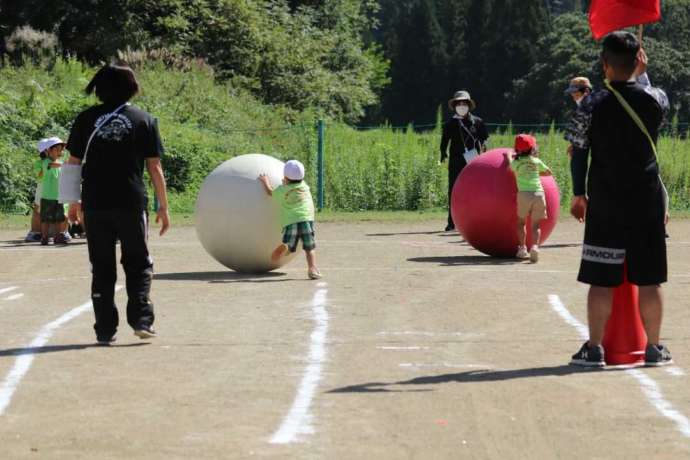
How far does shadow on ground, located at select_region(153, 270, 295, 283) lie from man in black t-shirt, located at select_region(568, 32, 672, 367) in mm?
5933

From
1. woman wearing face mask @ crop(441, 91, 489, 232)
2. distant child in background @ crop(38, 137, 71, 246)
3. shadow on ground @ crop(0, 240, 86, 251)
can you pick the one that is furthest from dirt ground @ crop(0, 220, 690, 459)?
woman wearing face mask @ crop(441, 91, 489, 232)

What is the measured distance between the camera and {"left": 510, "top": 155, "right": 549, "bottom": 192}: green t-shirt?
16484 mm

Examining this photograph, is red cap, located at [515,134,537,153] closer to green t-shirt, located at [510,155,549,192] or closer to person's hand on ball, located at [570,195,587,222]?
green t-shirt, located at [510,155,549,192]

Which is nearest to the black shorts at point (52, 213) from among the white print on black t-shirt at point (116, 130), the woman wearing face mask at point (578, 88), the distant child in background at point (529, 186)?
the distant child in background at point (529, 186)

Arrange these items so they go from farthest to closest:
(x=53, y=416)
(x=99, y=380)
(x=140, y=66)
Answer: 1. (x=140, y=66)
2. (x=99, y=380)
3. (x=53, y=416)

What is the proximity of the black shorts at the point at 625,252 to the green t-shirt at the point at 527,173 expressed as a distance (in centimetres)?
720

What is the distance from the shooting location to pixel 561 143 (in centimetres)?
3048

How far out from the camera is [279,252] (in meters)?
15.0

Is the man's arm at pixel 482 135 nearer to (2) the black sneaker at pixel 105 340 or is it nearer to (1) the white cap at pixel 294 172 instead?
(1) the white cap at pixel 294 172

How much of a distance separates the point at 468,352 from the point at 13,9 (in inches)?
1265

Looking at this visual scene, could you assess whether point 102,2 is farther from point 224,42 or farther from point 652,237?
point 652,237

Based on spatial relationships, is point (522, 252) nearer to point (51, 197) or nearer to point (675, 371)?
point (51, 197)

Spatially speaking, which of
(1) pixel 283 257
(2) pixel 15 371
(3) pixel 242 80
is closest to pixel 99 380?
(2) pixel 15 371

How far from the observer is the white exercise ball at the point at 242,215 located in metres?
14.9
